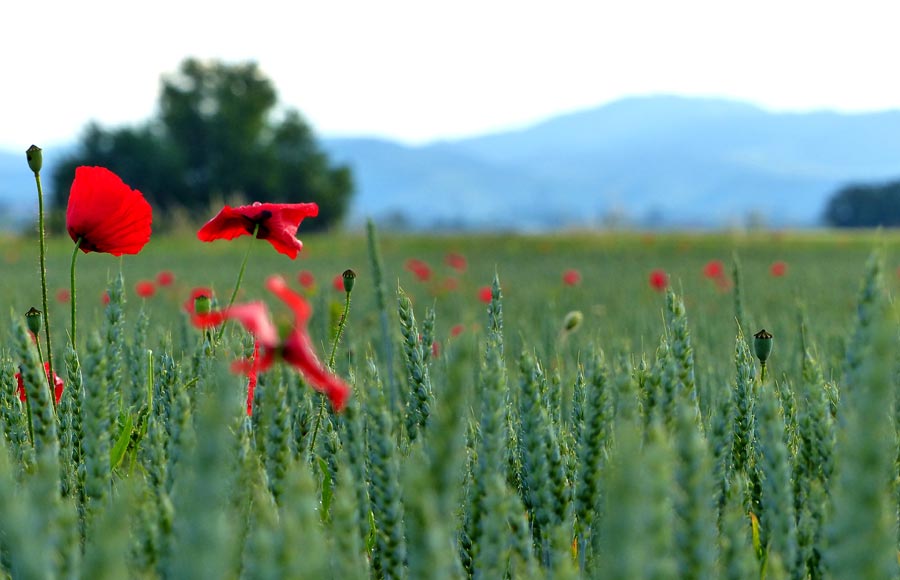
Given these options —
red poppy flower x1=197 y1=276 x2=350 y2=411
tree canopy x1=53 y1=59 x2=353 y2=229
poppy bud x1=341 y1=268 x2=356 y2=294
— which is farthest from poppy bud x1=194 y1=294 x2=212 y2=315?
tree canopy x1=53 y1=59 x2=353 y2=229

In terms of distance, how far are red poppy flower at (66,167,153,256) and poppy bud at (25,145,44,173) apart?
0.08 meters

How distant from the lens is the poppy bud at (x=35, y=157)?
1.28 metres

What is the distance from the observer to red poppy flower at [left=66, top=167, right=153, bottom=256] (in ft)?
4.68

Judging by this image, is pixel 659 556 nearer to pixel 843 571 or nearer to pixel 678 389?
pixel 843 571

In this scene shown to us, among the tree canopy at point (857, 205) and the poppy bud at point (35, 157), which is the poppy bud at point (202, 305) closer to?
the poppy bud at point (35, 157)

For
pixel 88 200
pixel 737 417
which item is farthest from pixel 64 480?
pixel 737 417

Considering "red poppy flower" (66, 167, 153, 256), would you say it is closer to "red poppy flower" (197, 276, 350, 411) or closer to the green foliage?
the green foliage

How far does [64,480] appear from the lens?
1225 mm

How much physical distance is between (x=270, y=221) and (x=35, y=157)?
40 centimetres

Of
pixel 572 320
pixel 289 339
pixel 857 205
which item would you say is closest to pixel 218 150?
pixel 857 205

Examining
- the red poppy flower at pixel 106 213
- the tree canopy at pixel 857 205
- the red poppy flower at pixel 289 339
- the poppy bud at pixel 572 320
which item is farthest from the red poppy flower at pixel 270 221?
the tree canopy at pixel 857 205

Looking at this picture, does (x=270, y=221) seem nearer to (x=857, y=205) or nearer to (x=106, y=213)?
(x=106, y=213)

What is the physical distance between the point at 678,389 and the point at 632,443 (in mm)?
554

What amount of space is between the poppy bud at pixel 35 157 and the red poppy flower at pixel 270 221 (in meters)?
0.30
